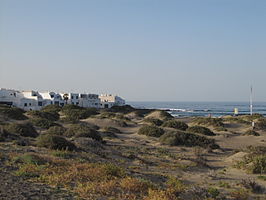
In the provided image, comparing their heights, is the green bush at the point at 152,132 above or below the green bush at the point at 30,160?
below

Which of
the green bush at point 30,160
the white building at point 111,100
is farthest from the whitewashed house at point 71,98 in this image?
the green bush at point 30,160

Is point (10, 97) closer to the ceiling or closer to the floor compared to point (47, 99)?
closer to the ceiling

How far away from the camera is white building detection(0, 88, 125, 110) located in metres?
78.8

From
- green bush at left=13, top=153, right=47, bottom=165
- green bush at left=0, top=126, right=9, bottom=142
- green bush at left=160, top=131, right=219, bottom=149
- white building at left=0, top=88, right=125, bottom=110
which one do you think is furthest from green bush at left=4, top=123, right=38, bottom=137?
white building at left=0, top=88, right=125, bottom=110

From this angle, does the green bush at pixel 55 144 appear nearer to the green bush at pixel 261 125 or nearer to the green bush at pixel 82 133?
the green bush at pixel 82 133

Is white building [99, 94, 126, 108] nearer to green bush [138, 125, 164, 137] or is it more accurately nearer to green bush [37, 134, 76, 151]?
green bush [138, 125, 164, 137]

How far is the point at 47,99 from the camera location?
A: 86875 millimetres

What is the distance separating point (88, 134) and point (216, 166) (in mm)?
9227

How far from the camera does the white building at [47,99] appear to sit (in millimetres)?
78812

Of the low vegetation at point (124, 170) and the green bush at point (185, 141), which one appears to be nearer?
the low vegetation at point (124, 170)

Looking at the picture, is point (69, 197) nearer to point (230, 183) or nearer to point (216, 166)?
point (230, 183)

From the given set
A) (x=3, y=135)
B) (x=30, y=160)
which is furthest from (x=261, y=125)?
(x=30, y=160)

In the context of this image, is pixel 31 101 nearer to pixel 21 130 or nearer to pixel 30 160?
pixel 21 130

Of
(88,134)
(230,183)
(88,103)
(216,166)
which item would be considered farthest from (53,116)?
(88,103)
